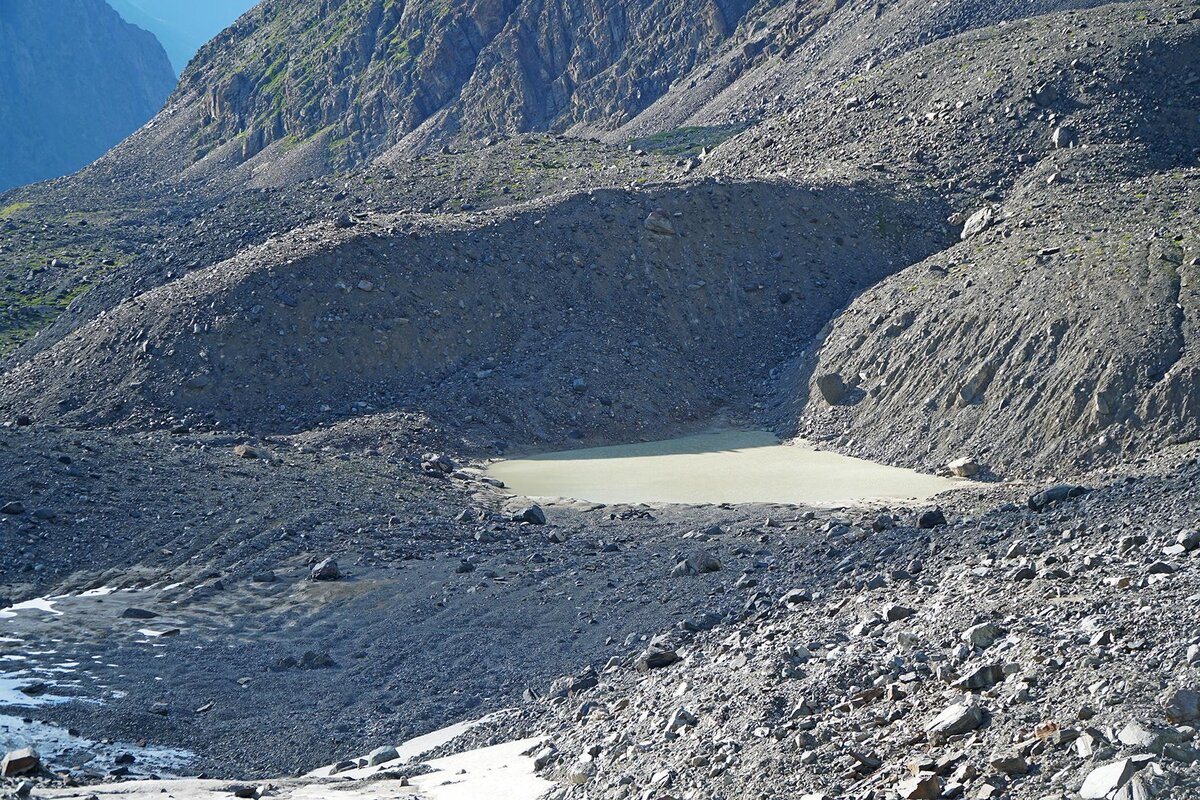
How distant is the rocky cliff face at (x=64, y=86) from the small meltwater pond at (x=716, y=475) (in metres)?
138

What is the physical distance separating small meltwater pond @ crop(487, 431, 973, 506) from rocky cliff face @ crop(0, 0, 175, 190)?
138385 millimetres

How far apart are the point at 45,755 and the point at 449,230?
24255mm

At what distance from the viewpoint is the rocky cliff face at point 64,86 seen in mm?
155000

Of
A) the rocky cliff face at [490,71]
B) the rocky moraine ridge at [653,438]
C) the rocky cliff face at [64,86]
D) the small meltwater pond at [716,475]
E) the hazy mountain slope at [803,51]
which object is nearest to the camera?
the rocky moraine ridge at [653,438]

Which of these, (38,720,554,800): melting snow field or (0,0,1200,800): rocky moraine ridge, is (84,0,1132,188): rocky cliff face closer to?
(0,0,1200,800): rocky moraine ridge

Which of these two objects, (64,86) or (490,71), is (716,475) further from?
(64,86)

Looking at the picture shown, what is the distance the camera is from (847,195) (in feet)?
128

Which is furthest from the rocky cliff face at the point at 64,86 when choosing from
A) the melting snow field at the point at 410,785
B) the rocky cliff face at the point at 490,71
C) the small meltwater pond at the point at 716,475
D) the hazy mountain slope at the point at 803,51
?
the melting snow field at the point at 410,785

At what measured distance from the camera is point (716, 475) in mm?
28109

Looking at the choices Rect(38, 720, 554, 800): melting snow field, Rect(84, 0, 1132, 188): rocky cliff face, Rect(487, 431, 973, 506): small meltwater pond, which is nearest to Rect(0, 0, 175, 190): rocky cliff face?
Rect(84, 0, 1132, 188): rocky cliff face

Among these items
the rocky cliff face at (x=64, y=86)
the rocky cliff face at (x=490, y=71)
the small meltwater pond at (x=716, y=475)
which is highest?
the rocky cliff face at (x=64, y=86)

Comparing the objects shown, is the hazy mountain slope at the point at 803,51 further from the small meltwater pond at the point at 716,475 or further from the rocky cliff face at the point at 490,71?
the small meltwater pond at the point at 716,475

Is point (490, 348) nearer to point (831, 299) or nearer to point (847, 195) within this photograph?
point (831, 299)

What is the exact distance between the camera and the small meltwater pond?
2586 cm
